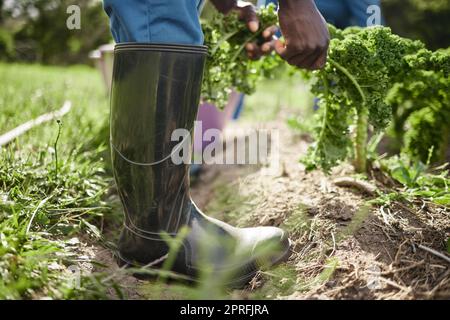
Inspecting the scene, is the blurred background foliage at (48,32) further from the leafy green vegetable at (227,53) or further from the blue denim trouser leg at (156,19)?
the blue denim trouser leg at (156,19)

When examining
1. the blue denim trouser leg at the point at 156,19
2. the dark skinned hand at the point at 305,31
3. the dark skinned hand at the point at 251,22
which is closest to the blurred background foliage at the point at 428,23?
the dark skinned hand at the point at 251,22

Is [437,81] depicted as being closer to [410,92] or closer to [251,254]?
[410,92]

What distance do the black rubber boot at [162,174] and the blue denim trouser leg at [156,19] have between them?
40 millimetres

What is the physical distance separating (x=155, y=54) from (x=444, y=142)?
1427mm

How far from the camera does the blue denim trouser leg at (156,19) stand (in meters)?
1.23

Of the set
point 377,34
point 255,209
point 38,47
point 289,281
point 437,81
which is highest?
point 38,47

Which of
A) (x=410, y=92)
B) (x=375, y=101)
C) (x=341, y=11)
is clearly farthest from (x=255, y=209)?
(x=341, y=11)

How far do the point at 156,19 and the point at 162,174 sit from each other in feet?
1.43

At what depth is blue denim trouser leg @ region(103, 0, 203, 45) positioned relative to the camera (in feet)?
4.05

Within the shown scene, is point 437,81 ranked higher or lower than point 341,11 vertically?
lower

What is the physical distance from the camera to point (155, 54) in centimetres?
123

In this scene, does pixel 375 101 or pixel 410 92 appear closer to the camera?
pixel 375 101

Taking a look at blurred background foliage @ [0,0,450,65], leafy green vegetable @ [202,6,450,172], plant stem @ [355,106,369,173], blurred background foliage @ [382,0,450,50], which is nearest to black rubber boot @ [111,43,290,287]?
leafy green vegetable @ [202,6,450,172]

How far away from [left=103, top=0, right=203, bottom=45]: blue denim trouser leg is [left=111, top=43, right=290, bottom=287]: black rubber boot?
4 centimetres
